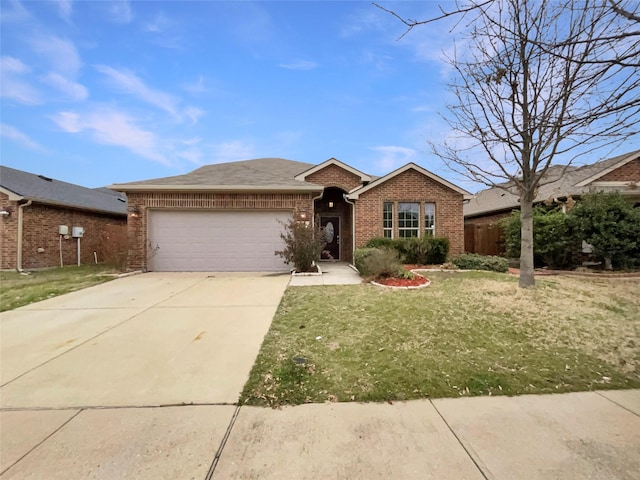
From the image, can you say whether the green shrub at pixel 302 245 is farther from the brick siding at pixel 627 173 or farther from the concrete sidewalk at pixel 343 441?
the brick siding at pixel 627 173

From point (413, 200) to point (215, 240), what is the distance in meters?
8.30

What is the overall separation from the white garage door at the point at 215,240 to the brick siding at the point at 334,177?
453 cm

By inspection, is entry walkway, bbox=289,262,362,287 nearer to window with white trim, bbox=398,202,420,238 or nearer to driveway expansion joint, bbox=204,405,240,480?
window with white trim, bbox=398,202,420,238

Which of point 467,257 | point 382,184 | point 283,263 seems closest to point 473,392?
point 283,263

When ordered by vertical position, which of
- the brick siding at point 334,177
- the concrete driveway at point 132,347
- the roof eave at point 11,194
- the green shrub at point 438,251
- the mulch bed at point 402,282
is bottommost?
the concrete driveway at point 132,347

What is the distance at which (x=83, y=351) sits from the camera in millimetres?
4062

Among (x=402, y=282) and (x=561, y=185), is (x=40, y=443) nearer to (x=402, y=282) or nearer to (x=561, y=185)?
(x=402, y=282)

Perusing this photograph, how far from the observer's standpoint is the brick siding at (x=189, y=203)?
11.3 metres

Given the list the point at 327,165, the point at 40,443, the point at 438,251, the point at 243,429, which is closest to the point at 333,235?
the point at 327,165

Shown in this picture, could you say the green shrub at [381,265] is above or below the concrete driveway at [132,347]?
above

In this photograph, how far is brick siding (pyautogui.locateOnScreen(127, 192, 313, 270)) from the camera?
→ 11266 millimetres

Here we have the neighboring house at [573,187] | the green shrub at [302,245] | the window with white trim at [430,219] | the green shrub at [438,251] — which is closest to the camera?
the green shrub at [302,245]

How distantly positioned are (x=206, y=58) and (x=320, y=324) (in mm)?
10362

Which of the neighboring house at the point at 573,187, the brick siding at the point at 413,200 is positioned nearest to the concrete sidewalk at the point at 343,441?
the neighboring house at the point at 573,187
